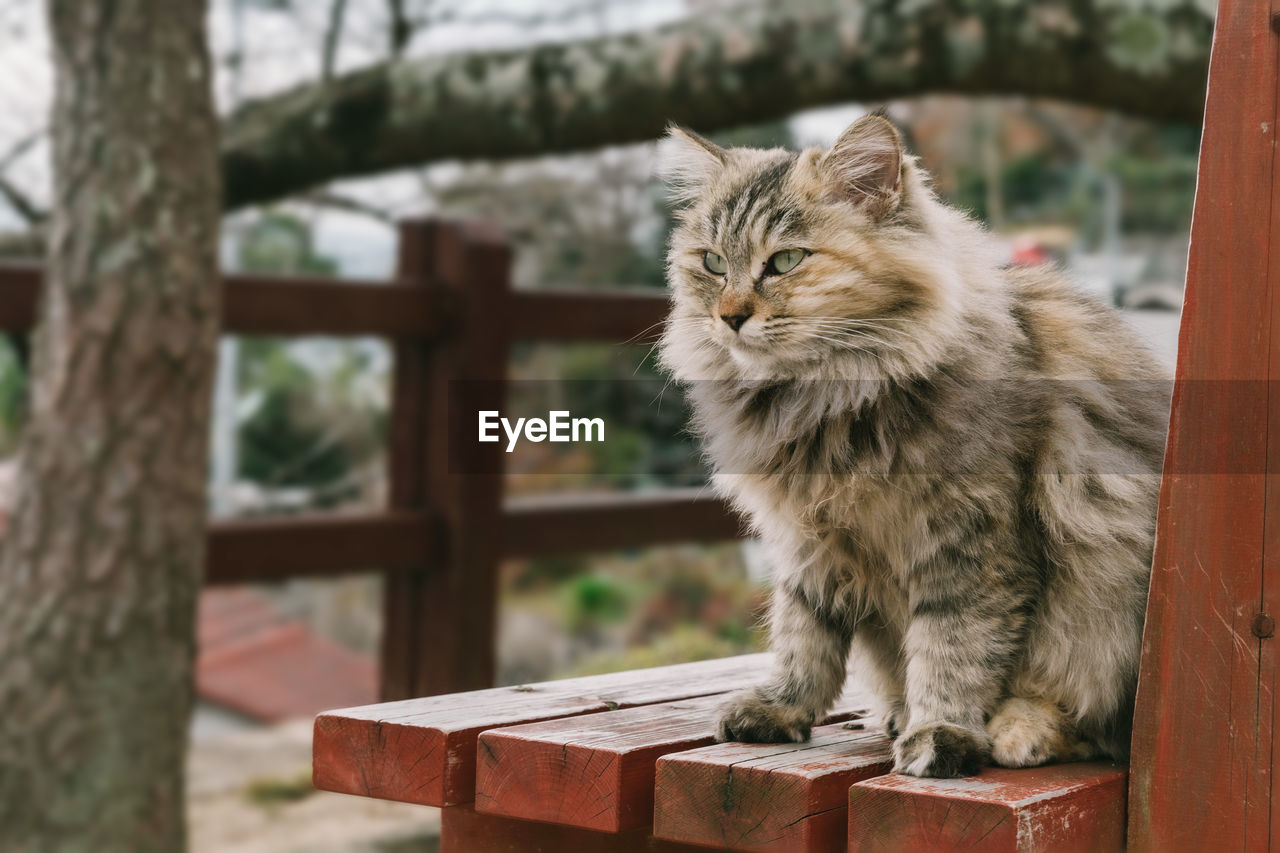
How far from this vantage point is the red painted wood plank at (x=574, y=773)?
1520 millimetres

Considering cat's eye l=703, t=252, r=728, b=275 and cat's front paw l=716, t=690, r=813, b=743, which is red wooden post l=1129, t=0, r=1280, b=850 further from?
cat's eye l=703, t=252, r=728, b=275

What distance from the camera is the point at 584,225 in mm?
6562

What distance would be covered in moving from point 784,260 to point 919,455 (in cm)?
36

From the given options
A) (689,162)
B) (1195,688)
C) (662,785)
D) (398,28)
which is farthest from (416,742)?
(398,28)

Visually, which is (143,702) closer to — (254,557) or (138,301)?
(254,557)

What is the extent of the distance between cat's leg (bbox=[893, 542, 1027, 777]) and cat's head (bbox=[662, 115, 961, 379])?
0.27 metres

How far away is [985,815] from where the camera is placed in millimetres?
1327

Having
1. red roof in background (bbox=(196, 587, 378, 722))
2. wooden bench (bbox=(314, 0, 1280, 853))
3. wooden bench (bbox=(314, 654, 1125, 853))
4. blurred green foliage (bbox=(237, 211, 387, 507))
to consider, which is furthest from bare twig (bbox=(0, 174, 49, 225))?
wooden bench (bbox=(314, 0, 1280, 853))

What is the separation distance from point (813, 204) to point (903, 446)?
0.38m

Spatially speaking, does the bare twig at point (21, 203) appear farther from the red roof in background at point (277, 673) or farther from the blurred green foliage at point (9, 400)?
the red roof in background at point (277, 673)

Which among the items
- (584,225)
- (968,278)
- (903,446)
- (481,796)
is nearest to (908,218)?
(968,278)

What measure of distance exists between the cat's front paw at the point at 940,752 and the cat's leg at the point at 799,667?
213 mm

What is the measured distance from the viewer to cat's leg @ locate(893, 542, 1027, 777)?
1.62 m

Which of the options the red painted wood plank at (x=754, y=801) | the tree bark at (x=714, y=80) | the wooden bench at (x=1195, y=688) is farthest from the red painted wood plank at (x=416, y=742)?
the tree bark at (x=714, y=80)
